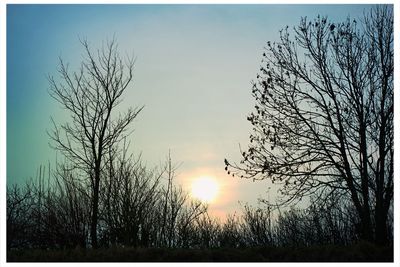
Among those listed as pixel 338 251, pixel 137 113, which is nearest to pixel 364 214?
pixel 338 251

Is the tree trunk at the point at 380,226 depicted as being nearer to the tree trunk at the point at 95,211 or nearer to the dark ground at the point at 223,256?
the dark ground at the point at 223,256

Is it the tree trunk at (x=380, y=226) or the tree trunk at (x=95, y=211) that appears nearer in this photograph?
the tree trunk at (x=380, y=226)

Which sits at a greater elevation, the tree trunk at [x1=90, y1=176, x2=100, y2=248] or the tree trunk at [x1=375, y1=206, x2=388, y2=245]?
the tree trunk at [x1=90, y1=176, x2=100, y2=248]

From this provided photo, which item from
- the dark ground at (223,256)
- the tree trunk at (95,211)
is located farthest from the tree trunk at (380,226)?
the tree trunk at (95,211)

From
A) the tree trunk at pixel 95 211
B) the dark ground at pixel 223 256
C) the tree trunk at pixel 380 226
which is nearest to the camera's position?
the dark ground at pixel 223 256

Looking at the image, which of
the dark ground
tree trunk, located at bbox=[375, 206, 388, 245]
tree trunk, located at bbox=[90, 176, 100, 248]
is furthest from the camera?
tree trunk, located at bbox=[90, 176, 100, 248]

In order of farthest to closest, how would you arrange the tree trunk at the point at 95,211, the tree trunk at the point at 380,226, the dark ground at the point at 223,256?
the tree trunk at the point at 95,211, the tree trunk at the point at 380,226, the dark ground at the point at 223,256

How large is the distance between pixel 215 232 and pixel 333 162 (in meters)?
12.9

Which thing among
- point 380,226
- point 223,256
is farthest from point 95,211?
point 380,226

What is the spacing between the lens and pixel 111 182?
1252 cm

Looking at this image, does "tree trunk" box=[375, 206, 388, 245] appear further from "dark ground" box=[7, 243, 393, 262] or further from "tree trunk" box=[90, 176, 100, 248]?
"tree trunk" box=[90, 176, 100, 248]

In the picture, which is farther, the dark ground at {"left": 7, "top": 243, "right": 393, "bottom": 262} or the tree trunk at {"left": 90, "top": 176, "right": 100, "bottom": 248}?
the tree trunk at {"left": 90, "top": 176, "right": 100, "bottom": 248}

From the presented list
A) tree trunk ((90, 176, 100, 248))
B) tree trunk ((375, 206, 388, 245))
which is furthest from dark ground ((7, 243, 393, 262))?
tree trunk ((90, 176, 100, 248))

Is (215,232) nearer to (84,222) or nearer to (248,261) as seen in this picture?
(84,222)
